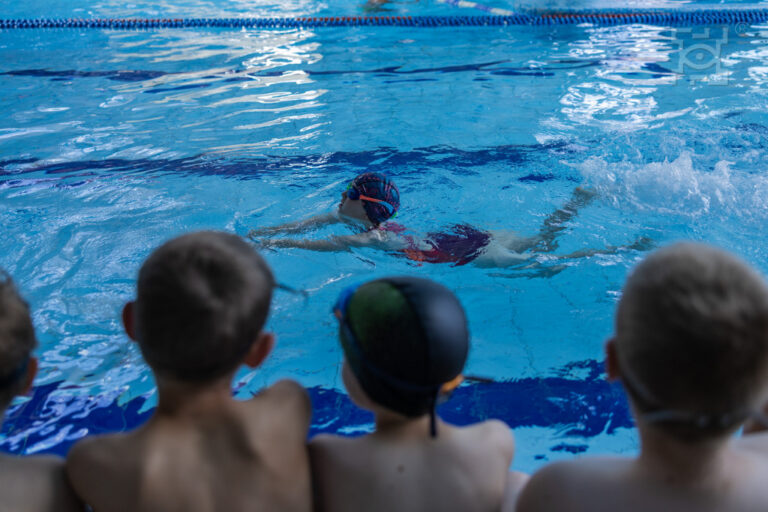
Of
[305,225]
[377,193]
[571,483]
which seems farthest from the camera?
[305,225]

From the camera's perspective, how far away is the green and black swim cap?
1.34 m

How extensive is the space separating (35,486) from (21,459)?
0.07 metres

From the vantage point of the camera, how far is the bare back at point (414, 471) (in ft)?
4.48

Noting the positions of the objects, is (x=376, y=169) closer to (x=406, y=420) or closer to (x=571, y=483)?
(x=406, y=420)

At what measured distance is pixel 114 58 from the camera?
8641mm

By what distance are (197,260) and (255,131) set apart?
200 inches

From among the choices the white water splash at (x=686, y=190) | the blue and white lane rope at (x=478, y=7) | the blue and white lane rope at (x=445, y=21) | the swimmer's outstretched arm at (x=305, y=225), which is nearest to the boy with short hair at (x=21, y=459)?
the swimmer's outstretched arm at (x=305, y=225)

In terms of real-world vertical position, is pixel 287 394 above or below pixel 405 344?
below

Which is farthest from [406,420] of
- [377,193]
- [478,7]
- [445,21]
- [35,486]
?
[478,7]

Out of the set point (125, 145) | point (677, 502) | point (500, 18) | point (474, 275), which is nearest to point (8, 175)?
point (125, 145)

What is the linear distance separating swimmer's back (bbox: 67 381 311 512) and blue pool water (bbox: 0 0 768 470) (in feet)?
4.14

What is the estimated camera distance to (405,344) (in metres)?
1.34

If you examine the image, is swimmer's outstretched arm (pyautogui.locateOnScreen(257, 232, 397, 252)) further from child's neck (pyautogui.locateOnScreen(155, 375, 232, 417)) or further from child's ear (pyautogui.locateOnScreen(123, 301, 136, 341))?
child's neck (pyautogui.locateOnScreen(155, 375, 232, 417))

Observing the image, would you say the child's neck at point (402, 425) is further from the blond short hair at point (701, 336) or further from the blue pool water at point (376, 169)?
the blue pool water at point (376, 169)
